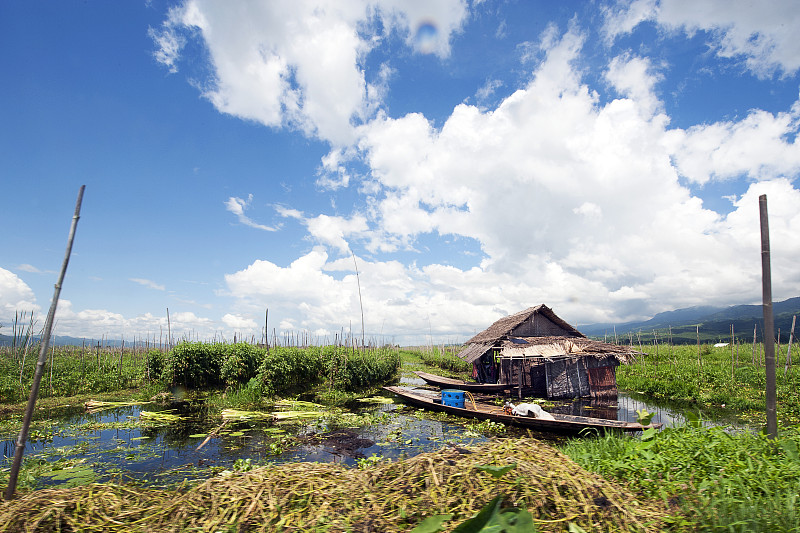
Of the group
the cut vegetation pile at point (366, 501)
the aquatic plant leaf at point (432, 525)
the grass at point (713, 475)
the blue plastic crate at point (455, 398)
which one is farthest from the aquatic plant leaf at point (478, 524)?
the blue plastic crate at point (455, 398)

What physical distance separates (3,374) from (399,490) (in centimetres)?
1961

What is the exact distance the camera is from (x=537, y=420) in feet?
32.9

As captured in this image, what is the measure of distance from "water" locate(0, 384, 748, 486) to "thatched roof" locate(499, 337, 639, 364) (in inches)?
107

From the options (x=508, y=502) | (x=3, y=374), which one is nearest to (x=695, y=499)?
(x=508, y=502)

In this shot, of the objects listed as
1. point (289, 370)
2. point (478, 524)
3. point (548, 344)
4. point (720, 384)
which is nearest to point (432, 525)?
point (478, 524)

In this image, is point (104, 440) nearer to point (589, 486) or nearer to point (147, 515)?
point (147, 515)

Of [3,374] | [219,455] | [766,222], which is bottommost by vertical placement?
[219,455]

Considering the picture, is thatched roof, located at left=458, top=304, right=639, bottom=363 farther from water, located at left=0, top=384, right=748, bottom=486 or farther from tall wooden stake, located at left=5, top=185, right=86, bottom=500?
tall wooden stake, located at left=5, top=185, right=86, bottom=500

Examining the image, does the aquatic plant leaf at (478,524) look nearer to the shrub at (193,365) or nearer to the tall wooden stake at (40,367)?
the tall wooden stake at (40,367)

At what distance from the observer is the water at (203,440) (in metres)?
7.52

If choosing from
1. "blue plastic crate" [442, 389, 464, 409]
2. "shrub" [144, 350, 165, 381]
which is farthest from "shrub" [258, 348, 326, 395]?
"blue plastic crate" [442, 389, 464, 409]

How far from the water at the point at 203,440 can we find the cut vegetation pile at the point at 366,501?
316 centimetres

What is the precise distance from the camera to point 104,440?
9430mm

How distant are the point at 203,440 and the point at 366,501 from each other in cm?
888
